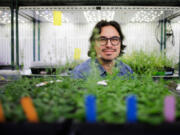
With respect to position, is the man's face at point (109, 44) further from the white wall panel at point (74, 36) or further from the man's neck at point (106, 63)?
the white wall panel at point (74, 36)

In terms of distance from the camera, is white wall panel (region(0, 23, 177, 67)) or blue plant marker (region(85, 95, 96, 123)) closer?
blue plant marker (region(85, 95, 96, 123))

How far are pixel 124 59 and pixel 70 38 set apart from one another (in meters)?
2.54

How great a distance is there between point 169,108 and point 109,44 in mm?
1490

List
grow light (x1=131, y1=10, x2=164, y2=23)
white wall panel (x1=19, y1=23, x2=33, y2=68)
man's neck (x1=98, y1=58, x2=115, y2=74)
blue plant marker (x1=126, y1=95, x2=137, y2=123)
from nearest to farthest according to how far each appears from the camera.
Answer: blue plant marker (x1=126, y1=95, x2=137, y2=123), man's neck (x1=98, y1=58, x2=115, y2=74), grow light (x1=131, y1=10, x2=164, y2=23), white wall panel (x1=19, y1=23, x2=33, y2=68)

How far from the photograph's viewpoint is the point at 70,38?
4945 mm

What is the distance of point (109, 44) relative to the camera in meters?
2.03

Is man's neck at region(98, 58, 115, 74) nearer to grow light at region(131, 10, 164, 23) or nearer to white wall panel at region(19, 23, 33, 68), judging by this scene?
grow light at region(131, 10, 164, 23)

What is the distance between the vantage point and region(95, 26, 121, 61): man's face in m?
2.04

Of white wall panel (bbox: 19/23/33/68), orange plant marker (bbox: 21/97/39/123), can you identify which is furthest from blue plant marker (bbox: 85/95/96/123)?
white wall panel (bbox: 19/23/33/68)

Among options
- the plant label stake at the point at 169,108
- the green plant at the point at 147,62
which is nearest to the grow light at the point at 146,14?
the green plant at the point at 147,62

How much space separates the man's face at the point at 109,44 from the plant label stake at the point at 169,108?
4.77 feet

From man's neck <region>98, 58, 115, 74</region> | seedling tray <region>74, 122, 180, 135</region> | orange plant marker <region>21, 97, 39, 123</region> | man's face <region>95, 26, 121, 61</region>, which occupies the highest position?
man's face <region>95, 26, 121, 61</region>

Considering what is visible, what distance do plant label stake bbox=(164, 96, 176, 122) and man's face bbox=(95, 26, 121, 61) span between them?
1.45 metres

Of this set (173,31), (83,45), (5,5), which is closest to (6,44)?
(83,45)
